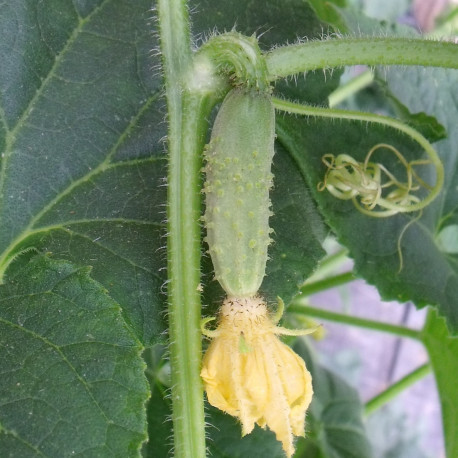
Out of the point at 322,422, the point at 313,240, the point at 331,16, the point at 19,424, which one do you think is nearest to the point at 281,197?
the point at 313,240

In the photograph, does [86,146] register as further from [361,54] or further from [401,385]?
[401,385]

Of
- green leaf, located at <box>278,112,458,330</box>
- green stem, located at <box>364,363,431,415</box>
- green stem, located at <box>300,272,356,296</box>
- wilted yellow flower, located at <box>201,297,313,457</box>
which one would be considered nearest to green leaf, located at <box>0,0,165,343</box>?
wilted yellow flower, located at <box>201,297,313,457</box>

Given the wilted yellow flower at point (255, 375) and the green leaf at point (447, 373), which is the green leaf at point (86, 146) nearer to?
the wilted yellow flower at point (255, 375)

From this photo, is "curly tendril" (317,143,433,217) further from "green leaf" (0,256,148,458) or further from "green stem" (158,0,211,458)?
"green leaf" (0,256,148,458)

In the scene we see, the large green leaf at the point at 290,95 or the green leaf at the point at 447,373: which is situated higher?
the large green leaf at the point at 290,95

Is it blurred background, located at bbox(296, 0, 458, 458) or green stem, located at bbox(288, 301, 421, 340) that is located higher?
blurred background, located at bbox(296, 0, 458, 458)

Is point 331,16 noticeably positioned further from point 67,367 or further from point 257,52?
point 67,367

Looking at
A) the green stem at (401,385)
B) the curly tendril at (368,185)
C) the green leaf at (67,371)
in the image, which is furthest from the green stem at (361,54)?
the green stem at (401,385)
